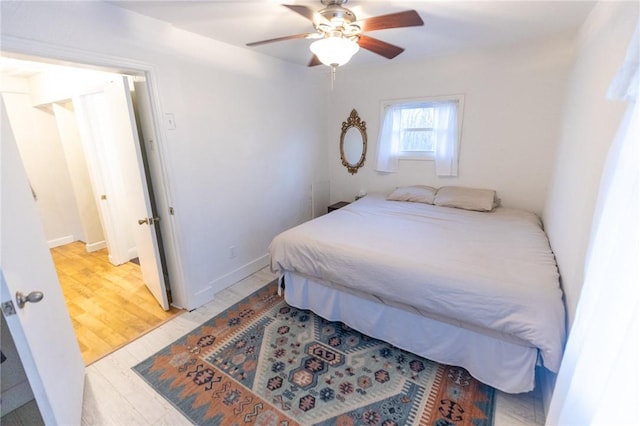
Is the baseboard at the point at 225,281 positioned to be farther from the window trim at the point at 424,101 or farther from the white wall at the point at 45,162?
the white wall at the point at 45,162

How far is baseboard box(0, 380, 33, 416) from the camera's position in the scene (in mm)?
1381

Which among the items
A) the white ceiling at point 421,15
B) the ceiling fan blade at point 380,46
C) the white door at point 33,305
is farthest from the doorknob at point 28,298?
the ceiling fan blade at point 380,46

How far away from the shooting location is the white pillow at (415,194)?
10.6ft

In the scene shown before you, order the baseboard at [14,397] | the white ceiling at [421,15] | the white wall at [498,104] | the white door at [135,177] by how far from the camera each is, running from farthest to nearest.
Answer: the white wall at [498,104] < the white door at [135,177] < the white ceiling at [421,15] < the baseboard at [14,397]

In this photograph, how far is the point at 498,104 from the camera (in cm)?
299

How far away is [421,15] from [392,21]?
1.99ft

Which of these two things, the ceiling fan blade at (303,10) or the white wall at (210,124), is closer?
the ceiling fan blade at (303,10)

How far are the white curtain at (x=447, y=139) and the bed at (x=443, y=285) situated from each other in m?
0.89

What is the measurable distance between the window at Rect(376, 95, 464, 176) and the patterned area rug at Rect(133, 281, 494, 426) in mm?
2279

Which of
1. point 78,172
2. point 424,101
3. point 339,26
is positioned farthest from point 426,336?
point 78,172

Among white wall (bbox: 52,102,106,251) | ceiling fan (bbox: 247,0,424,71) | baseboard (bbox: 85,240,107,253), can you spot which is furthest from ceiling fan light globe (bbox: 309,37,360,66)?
baseboard (bbox: 85,240,107,253)

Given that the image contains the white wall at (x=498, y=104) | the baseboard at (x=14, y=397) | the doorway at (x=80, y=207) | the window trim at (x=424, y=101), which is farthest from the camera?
the window trim at (x=424, y=101)

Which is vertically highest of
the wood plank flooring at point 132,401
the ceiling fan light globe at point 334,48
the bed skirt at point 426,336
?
the ceiling fan light globe at point 334,48

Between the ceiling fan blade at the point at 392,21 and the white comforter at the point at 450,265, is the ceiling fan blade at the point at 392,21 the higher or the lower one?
the higher one
